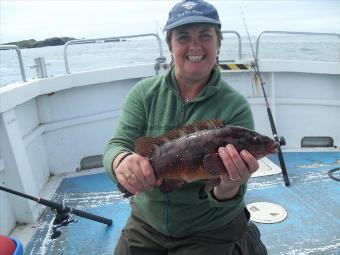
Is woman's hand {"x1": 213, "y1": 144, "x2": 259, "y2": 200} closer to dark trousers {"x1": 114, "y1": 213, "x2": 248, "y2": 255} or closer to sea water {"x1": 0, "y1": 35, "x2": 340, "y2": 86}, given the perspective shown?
dark trousers {"x1": 114, "y1": 213, "x2": 248, "y2": 255}

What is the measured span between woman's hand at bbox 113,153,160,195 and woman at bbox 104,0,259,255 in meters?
0.03

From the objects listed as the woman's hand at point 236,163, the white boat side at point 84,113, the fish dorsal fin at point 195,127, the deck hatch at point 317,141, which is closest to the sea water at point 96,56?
the white boat side at point 84,113

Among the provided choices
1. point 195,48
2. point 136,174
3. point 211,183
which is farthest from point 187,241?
point 195,48

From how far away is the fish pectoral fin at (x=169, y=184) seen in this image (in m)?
2.16

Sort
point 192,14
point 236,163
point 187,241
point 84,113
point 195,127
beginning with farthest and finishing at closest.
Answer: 1. point 84,113
2. point 187,241
3. point 192,14
4. point 195,127
5. point 236,163

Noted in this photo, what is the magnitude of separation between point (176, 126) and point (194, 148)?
40 centimetres

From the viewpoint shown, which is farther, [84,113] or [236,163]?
[84,113]

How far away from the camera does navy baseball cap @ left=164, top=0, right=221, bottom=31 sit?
2.26 metres

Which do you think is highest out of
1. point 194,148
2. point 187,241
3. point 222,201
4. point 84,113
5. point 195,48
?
point 195,48

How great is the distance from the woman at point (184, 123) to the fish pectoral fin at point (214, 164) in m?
0.18

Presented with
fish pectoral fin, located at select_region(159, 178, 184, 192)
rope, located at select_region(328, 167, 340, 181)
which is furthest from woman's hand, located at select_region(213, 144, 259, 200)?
rope, located at select_region(328, 167, 340, 181)

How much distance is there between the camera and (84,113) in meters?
5.97

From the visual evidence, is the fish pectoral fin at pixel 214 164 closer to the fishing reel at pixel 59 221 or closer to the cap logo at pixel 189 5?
the cap logo at pixel 189 5

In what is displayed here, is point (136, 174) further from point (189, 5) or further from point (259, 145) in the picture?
point (189, 5)
